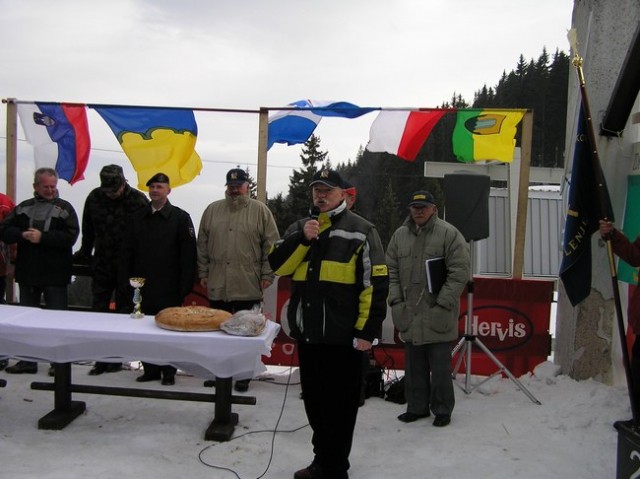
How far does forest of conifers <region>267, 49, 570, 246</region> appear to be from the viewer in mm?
25767

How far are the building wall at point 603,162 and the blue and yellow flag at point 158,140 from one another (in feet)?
13.1

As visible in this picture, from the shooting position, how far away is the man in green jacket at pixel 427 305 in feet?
15.1

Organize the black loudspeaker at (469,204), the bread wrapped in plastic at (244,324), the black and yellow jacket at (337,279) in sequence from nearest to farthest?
the black and yellow jacket at (337,279), the bread wrapped in plastic at (244,324), the black loudspeaker at (469,204)

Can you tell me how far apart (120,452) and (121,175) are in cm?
268

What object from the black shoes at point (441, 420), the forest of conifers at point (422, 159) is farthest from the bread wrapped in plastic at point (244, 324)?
the forest of conifers at point (422, 159)

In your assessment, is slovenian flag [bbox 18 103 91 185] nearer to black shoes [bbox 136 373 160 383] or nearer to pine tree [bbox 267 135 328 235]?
black shoes [bbox 136 373 160 383]

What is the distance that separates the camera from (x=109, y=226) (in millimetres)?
5484

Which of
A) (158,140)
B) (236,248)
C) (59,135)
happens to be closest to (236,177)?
(236,248)

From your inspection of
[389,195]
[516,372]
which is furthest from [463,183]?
[389,195]

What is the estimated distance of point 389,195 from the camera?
88.3 feet

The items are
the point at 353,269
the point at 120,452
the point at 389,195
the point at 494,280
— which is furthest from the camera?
the point at 389,195

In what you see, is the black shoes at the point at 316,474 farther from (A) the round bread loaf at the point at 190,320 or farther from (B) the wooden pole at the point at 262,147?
(B) the wooden pole at the point at 262,147

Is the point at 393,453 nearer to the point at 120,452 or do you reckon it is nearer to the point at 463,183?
the point at 120,452

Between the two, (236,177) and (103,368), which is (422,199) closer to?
(236,177)
